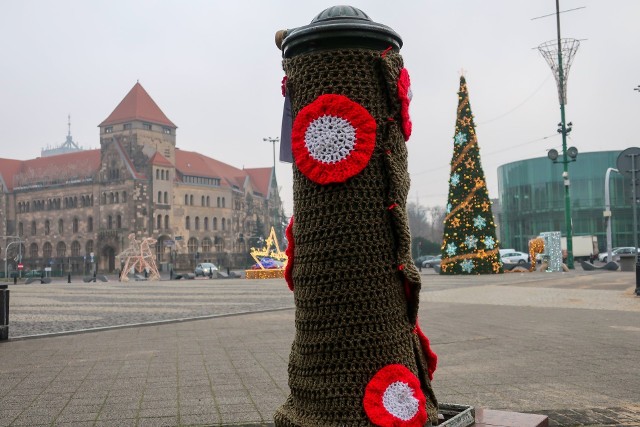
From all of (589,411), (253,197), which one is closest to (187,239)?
(253,197)

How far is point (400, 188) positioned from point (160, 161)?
8151 centimetres

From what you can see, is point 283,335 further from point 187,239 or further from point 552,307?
point 187,239

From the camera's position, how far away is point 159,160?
8169 centimetres

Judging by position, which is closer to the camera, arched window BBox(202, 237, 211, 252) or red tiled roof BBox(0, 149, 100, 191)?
red tiled roof BBox(0, 149, 100, 191)

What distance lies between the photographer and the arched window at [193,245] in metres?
84.9

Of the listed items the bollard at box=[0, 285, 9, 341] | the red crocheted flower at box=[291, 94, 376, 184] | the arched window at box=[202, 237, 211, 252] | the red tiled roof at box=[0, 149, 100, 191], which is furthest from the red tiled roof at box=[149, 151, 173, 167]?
the red crocheted flower at box=[291, 94, 376, 184]

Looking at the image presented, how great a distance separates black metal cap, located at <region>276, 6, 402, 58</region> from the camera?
310 cm

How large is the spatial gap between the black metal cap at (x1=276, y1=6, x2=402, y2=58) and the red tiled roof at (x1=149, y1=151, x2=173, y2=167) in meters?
80.3

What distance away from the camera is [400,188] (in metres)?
3.13

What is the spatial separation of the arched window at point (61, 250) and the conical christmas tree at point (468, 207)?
218 feet

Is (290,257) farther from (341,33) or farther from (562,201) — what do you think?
(562,201)

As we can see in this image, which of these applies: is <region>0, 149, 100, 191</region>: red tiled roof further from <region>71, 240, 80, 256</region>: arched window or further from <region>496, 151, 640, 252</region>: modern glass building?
<region>496, 151, 640, 252</region>: modern glass building

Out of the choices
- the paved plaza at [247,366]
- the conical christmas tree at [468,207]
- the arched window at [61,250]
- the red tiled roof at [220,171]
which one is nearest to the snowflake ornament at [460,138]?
the conical christmas tree at [468,207]

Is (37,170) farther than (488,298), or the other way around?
(37,170)
